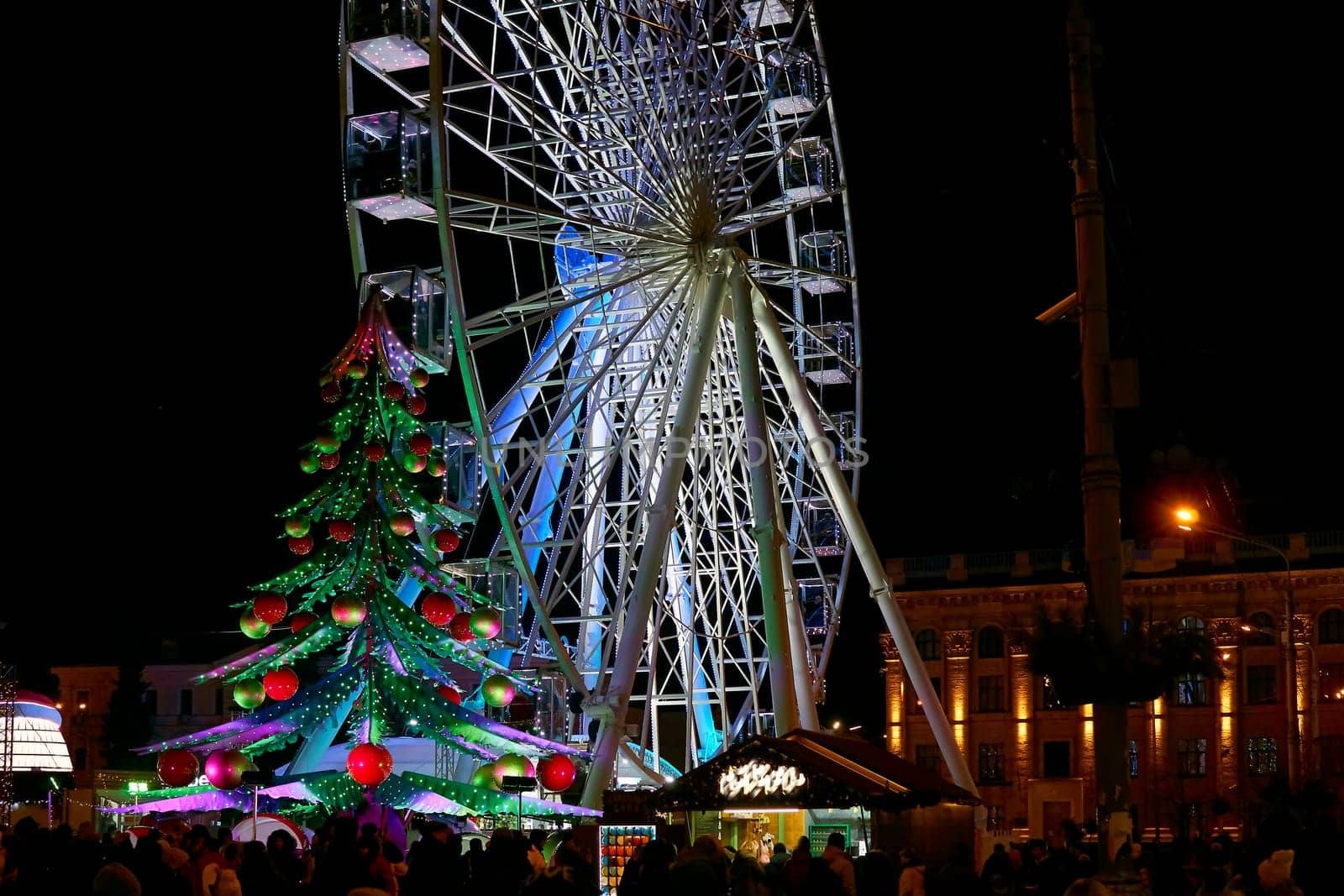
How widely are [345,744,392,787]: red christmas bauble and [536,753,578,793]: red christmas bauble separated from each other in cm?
209

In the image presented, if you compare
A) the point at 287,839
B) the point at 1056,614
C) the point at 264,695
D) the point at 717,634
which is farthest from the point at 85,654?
the point at 1056,614

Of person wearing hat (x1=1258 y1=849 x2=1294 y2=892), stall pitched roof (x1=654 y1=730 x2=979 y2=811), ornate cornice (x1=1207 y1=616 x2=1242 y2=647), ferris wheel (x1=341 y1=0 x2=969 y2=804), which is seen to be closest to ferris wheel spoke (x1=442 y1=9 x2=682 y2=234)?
ferris wheel (x1=341 y1=0 x2=969 y2=804)

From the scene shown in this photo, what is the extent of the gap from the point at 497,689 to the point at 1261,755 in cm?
5386

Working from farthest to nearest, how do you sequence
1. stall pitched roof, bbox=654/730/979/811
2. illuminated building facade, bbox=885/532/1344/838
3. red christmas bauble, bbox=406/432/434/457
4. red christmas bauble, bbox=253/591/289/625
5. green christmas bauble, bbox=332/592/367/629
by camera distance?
illuminated building facade, bbox=885/532/1344/838, red christmas bauble, bbox=406/432/434/457, green christmas bauble, bbox=332/592/367/629, red christmas bauble, bbox=253/591/289/625, stall pitched roof, bbox=654/730/979/811

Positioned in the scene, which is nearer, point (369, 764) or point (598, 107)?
point (369, 764)

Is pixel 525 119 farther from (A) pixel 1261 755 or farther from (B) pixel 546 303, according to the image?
(A) pixel 1261 755

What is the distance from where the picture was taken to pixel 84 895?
44.5 ft

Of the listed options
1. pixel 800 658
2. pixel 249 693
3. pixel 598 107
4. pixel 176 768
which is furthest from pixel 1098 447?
pixel 598 107

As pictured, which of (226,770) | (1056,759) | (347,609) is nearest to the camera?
(226,770)

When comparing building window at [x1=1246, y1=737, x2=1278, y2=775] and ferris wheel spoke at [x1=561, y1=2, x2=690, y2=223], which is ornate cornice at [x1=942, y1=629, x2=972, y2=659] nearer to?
building window at [x1=1246, y1=737, x2=1278, y2=775]

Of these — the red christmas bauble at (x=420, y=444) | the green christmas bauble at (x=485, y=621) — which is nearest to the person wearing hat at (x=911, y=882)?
the green christmas bauble at (x=485, y=621)

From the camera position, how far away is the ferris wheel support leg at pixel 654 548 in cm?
2541

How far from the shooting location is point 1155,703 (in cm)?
6688

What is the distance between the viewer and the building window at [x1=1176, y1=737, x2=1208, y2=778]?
7069 cm
